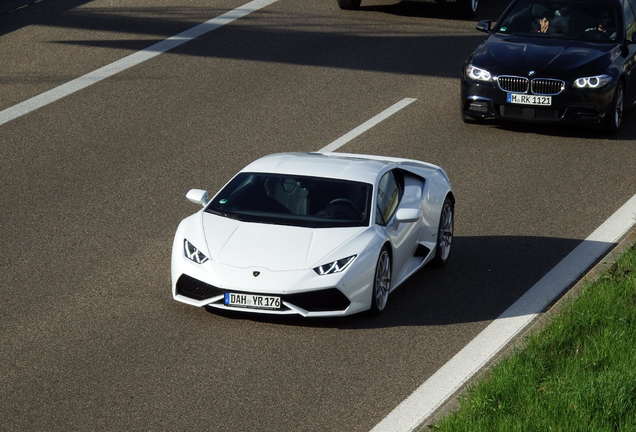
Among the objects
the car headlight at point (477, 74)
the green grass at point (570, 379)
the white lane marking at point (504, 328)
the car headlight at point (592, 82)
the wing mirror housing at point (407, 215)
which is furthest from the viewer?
the car headlight at point (477, 74)

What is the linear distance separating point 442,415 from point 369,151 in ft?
28.8

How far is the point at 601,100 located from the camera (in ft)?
62.8

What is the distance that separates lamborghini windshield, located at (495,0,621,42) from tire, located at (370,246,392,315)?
8.51 metres

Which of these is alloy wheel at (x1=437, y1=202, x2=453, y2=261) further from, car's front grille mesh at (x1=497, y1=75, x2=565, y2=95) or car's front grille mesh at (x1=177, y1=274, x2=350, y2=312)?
car's front grille mesh at (x1=497, y1=75, x2=565, y2=95)

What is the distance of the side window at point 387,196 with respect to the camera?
1273cm

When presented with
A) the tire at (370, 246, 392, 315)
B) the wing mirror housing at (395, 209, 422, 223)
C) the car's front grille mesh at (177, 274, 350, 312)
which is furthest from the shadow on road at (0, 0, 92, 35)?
the tire at (370, 246, 392, 315)

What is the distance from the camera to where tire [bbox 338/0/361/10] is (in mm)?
26516

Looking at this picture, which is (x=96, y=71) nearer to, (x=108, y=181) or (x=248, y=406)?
(x=108, y=181)

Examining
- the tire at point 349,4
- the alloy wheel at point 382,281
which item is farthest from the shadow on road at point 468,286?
the tire at point 349,4

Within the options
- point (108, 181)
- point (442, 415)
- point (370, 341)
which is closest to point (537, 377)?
→ point (442, 415)

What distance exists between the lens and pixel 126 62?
22.8 meters

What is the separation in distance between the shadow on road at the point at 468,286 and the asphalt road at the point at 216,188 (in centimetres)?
3

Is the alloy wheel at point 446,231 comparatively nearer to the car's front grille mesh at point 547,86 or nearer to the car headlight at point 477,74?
the car's front grille mesh at point 547,86

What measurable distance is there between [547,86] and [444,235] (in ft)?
19.0
